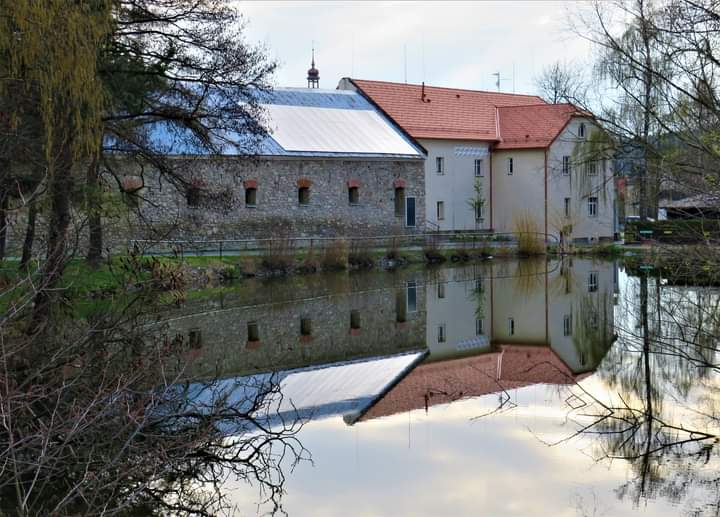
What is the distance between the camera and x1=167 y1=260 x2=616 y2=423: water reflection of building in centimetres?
1455

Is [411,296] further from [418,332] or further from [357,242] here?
[357,242]

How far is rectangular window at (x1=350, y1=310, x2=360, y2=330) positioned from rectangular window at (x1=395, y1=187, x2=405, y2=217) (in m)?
17.0

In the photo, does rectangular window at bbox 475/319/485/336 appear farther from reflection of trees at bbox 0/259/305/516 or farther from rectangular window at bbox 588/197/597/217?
rectangular window at bbox 588/197/597/217

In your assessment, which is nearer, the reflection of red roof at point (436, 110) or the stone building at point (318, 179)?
the stone building at point (318, 179)

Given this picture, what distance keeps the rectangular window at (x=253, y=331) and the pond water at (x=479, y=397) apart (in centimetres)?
8

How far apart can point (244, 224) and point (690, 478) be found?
1020 inches

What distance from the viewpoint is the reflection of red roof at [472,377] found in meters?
13.0

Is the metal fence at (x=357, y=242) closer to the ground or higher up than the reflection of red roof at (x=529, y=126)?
closer to the ground

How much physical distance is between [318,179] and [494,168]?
31.1ft

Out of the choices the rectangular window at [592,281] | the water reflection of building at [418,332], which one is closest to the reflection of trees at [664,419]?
the water reflection of building at [418,332]

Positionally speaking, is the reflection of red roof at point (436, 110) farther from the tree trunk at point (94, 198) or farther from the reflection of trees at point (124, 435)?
the reflection of trees at point (124, 435)

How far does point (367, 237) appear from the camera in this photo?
36438 millimetres

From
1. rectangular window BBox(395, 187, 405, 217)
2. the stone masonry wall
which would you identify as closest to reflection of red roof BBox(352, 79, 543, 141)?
the stone masonry wall

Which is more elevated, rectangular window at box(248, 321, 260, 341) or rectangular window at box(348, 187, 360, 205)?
rectangular window at box(348, 187, 360, 205)
